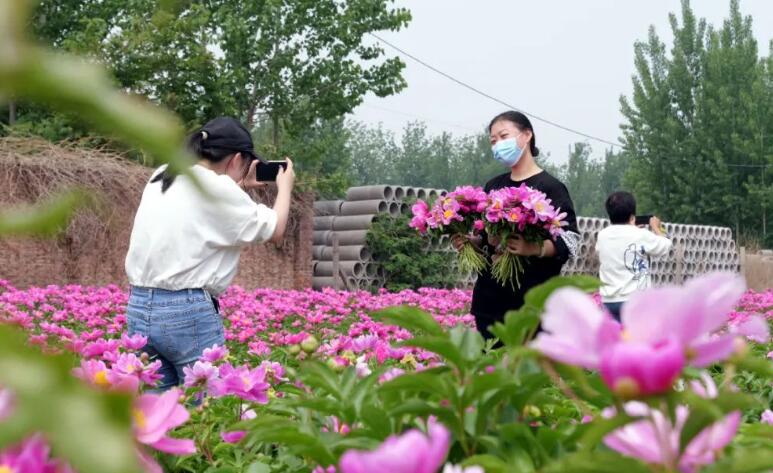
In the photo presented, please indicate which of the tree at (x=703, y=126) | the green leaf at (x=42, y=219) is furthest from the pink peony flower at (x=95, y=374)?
the tree at (x=703, y=126)

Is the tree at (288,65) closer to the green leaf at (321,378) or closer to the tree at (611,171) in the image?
the green leaf at (321,378)

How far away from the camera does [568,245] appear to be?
4.11m

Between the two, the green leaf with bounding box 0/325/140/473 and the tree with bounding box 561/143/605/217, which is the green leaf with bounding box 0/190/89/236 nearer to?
the green leaf with bounding box 0/325/140/473

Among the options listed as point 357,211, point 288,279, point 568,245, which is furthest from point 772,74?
point 568,245

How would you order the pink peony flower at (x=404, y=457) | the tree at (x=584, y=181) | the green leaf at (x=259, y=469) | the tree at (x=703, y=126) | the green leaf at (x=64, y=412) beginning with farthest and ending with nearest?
1. the tree at (x=584, y=181)
2. the tree at (x=703, y=126)
3. the green leaf at (x=259, y=469)
4. the pink peony flower at (x=404, y=457)
5. the green leaf at (x=64, y=412)

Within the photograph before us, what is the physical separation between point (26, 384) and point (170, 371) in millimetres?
3370

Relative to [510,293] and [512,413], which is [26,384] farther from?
[510,293]

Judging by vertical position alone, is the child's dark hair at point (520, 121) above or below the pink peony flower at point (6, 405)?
above

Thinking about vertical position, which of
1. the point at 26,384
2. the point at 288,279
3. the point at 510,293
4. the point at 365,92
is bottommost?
the point at 288,279

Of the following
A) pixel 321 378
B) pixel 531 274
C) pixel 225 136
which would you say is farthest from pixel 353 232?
pixel 321 378

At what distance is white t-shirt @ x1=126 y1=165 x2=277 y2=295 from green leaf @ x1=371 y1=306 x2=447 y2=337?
7.87 ft

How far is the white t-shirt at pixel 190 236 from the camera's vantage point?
329 cm

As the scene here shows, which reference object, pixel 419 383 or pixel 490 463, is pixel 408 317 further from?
pixel 490 463

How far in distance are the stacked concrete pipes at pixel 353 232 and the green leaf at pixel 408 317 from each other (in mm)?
14532
